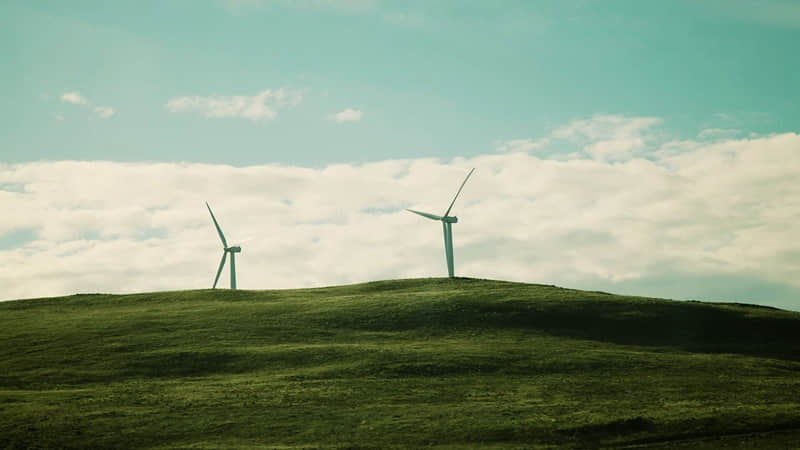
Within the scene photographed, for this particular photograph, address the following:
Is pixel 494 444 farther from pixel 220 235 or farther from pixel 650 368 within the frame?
pixel 220 235

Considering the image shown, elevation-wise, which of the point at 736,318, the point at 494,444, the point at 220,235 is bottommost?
the point at 494,444

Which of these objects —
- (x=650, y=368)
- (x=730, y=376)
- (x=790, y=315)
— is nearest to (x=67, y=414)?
(x=650, y=368)

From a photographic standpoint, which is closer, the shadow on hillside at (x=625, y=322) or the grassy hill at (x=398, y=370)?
the grassy hill at (x=398, y=370)

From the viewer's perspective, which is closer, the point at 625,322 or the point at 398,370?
the point at 398,370

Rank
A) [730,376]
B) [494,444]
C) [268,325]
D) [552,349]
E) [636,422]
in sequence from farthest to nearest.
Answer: [268,325] → [552,349] → [730,376] → [636,422] → [494,444]

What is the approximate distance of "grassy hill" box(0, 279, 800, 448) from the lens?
120 feet

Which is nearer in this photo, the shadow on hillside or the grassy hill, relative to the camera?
the grassy hill

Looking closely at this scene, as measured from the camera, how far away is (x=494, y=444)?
1364 inches

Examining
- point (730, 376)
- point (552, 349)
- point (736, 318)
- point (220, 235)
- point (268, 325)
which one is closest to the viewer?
point (730, 376)

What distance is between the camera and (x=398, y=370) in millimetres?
48281

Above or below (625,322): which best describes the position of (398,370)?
below

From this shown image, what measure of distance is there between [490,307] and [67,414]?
38.6 meters

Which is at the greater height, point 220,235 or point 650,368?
point 220,235

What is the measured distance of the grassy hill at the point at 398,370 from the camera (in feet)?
120
